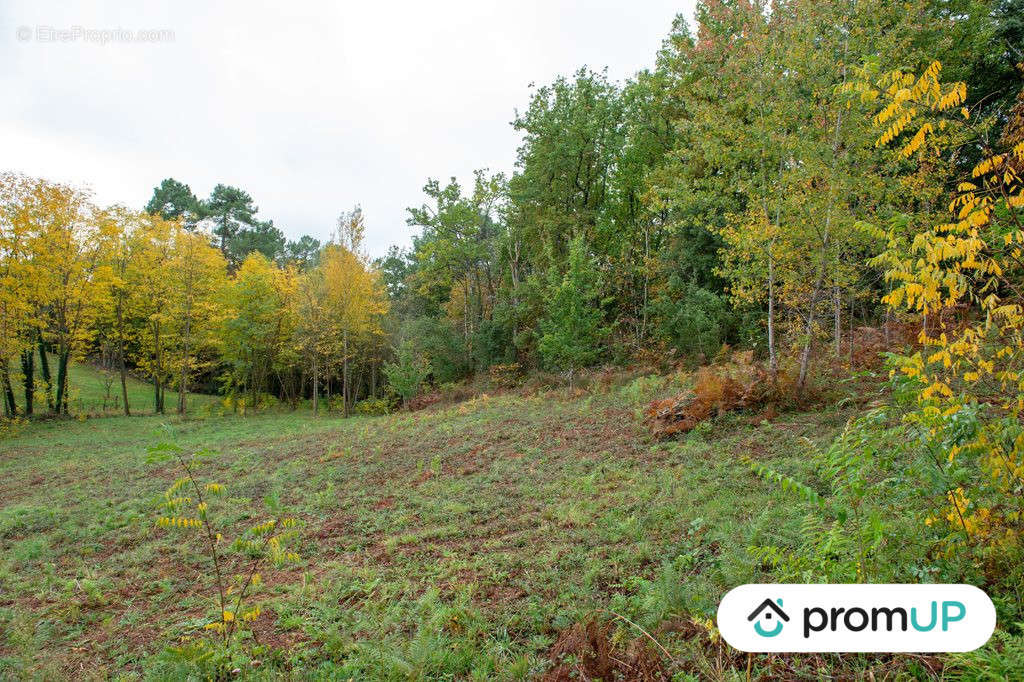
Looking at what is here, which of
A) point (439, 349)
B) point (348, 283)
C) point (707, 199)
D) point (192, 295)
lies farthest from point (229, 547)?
point (192, 295)

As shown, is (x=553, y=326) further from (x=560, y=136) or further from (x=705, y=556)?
(x=705, y=556)

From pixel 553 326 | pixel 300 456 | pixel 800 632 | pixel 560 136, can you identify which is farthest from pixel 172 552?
pixel 560 136

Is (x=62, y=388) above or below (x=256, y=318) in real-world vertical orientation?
below

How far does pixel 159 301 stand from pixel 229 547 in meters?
22.2

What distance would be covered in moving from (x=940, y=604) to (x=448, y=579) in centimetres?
397

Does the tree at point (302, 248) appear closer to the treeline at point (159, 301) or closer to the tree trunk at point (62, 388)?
the treeline at point (159, 301)

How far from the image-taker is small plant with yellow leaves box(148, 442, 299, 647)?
3584 millimetres

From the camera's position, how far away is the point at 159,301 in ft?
78.4

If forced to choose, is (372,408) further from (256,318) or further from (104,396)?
(104,396)

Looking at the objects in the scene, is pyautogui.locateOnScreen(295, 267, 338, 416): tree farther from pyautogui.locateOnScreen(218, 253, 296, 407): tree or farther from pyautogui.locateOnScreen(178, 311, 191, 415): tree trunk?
pyautogui.locateOnScreen(178, 311, 191, 415): tree trunk

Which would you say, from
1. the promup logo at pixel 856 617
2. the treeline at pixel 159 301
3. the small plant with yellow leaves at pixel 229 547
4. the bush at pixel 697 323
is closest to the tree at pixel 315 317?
the treeline at pixel 159 301

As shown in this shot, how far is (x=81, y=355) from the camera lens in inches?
860

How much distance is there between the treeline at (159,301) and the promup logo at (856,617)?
23016 mm

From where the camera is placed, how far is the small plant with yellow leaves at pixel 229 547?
358 cm
